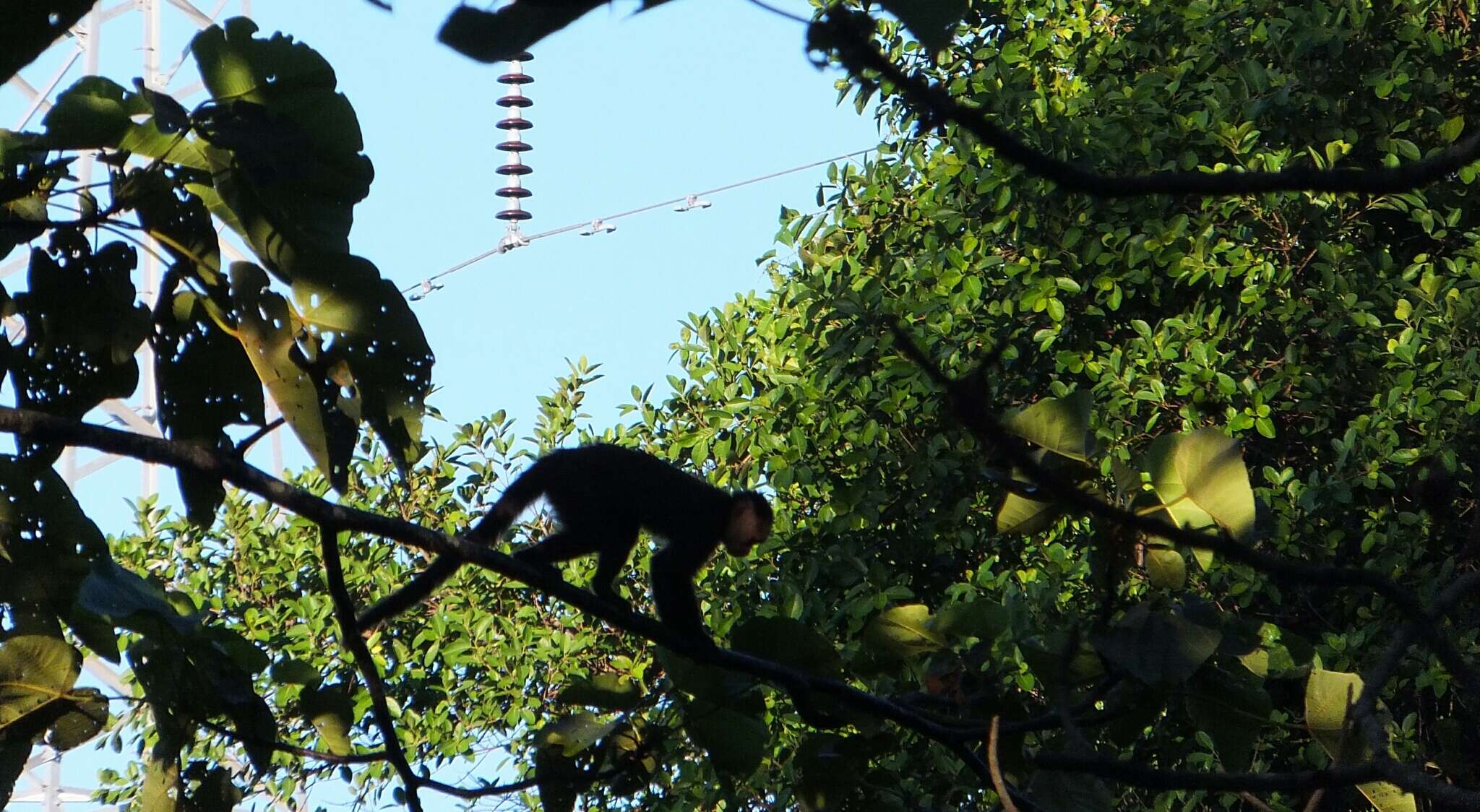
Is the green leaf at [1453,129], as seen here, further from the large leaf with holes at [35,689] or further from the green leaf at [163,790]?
the large leaf with holes at [35,689]

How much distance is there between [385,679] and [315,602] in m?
0.52

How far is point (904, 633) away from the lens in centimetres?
294

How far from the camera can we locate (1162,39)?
721cm

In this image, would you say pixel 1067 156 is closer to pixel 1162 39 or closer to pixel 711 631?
pixel 1162 39

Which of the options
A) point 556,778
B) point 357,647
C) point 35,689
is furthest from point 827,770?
point 35,689

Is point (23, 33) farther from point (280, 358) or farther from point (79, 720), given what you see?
point (79, 720)

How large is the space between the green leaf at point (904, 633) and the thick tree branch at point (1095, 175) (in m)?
1.93

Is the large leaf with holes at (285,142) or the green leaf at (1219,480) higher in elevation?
the large leaf with holes at (285,142)

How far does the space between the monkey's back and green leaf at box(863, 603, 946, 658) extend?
78.0 inches

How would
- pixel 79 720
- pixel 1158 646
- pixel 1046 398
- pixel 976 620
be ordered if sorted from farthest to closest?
1. pixel 1046 398
2. pixel 79 720
3. pixel 976 620
4. pixel 1158 646

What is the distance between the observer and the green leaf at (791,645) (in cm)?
299

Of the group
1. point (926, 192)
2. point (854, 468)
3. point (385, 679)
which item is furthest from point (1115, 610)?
point (385, 679)

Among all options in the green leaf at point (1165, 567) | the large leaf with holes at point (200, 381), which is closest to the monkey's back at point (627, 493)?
the large leaf with holes at point (200, 381)

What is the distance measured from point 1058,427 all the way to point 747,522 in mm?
2715
